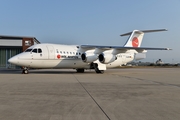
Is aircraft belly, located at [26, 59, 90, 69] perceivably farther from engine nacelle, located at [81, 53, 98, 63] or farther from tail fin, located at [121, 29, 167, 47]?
tail fin, located at [121, 29, 167, 47]

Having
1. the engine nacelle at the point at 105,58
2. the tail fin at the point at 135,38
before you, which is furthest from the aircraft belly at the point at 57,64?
the tail fin at the point at 135,38

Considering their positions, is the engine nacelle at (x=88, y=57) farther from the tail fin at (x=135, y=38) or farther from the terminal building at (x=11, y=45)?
the terminal building at (x=11, y=45)

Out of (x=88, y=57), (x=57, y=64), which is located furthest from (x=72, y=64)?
(x=88, y=57)

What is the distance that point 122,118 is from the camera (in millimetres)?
4992

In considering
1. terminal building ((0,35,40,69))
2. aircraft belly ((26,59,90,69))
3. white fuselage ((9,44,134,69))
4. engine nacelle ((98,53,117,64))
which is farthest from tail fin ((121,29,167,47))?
terminal building ((0,35,40,69))

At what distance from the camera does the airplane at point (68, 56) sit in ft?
71.7

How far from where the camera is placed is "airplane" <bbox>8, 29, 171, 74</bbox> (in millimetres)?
21859

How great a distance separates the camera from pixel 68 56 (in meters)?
23.8

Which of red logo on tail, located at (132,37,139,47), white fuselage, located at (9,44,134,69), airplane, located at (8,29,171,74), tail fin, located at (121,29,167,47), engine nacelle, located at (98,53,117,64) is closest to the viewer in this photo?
white fuselage, located at (9,44,134,69)

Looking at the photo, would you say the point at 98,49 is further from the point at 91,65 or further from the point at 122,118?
the point at 122,118

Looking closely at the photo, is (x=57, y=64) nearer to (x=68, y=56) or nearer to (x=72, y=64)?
(x=68, y=56)

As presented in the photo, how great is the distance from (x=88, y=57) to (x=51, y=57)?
386cm

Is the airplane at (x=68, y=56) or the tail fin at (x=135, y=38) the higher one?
the tail fin at (x=135, y=38)

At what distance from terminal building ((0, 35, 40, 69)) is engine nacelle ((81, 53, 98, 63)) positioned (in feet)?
54.7
